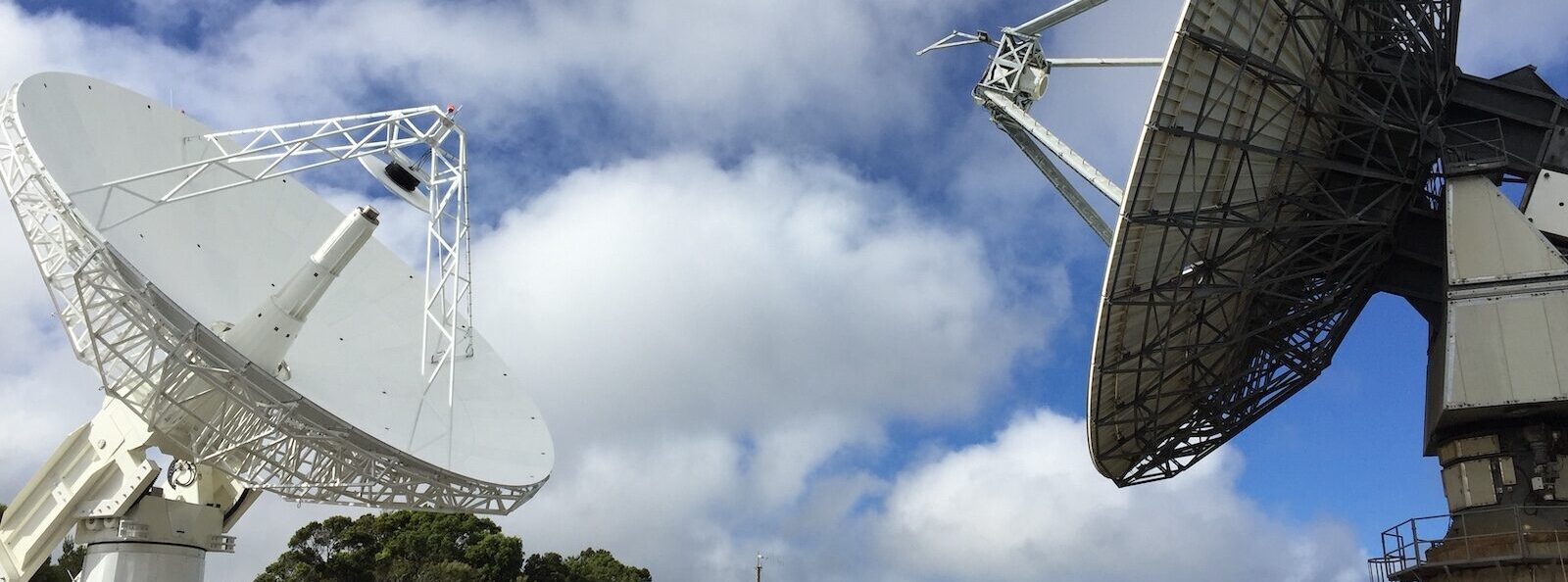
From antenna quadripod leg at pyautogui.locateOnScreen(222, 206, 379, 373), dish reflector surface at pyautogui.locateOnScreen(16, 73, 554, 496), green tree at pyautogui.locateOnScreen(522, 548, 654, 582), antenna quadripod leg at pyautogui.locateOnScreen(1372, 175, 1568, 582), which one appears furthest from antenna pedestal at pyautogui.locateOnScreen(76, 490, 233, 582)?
green tree at pyautogui.locateOnScreen(522, 548, 654, 582)

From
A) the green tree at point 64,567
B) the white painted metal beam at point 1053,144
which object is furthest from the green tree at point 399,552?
the white painted metal beam at point 1053,144

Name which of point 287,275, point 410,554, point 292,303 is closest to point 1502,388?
Result: point 292,303

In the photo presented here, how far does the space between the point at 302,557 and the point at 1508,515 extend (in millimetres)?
45178

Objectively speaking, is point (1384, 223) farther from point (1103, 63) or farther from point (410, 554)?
point (410, 554)

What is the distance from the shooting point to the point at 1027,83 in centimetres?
2770

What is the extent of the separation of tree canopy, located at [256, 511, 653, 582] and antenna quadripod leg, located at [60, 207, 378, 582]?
25.8 metres

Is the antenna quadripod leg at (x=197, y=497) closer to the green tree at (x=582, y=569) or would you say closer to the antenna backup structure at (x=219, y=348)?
the antenna backup structure at (x=219, y=348)

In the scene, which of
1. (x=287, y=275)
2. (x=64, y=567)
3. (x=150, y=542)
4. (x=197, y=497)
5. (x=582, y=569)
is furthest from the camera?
(x=582, y=569)

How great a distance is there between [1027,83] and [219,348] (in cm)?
1726

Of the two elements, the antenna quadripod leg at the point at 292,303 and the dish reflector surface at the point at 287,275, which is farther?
the antenna quadripod leg at the point at 292,303

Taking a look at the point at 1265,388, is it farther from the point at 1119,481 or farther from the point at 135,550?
the point at 135,550

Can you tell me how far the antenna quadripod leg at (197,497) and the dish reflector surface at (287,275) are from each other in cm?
111

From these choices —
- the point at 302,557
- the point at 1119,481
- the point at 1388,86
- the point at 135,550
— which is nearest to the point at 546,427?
the point at 135,550

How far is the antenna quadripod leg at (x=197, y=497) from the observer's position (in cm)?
2306
